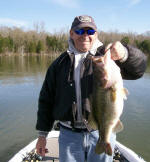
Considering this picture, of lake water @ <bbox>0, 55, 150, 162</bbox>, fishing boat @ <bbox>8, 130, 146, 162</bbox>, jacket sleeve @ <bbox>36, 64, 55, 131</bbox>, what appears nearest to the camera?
jacket sleeve @ <bbox>36, 64, 55, 131</bbox>

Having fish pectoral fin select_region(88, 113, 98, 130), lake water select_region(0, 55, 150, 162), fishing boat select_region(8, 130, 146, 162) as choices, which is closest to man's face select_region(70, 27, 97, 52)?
fish pectoral fin select_region(88, 113, 98, 130)

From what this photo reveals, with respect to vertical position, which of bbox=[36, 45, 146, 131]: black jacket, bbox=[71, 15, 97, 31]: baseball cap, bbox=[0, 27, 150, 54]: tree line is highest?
bbox=[0, 27, 150, 54]: tree line

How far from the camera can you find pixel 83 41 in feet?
8.25

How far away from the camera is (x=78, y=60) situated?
259cm

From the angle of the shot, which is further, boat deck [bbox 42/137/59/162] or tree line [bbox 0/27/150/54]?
tree line [bbox 0/27/150/54]

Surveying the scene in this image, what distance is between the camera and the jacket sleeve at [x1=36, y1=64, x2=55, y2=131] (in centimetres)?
272

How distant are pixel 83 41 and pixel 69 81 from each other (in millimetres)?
523

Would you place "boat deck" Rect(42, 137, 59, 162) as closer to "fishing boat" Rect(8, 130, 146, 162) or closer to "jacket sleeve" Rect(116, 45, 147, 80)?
"fishing boat" Rect(8, 130, 146, 162)

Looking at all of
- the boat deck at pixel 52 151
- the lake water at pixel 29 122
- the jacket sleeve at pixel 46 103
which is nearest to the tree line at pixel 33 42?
the lake water at pixel 29 122

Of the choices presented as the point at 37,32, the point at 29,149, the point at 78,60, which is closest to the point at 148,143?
the point at 29,149

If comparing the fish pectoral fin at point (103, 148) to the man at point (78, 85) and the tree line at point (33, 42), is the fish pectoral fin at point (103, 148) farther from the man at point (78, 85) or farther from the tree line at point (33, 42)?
the tree line at point (33, 42)

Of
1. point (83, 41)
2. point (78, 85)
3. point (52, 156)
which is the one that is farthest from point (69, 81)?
point (52, 156)

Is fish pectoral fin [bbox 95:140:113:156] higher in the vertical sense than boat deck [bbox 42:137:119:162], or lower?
higher

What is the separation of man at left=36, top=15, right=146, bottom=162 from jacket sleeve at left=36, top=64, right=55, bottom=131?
52mm
